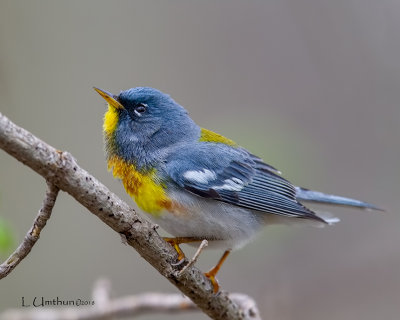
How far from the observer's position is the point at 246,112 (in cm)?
619

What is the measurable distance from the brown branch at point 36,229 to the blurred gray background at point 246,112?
103 inches

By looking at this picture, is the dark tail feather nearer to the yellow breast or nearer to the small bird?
the small bird

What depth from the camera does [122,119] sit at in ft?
12.3

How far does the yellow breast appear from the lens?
3.35 metres

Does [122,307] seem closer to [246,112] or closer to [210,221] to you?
[210,221]

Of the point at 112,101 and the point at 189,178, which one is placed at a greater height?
Result: the point at 112,101

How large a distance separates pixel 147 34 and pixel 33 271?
3.32m

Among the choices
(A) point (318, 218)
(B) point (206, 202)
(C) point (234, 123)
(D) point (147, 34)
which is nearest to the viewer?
(B) point (206, 202)

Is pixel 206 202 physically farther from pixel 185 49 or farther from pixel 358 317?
pixel 185 49

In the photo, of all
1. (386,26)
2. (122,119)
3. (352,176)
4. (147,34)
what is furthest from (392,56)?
(122,119)

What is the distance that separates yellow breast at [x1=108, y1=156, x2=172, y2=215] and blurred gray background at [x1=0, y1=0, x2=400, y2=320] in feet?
5.06

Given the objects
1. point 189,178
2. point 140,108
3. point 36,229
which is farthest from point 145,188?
point 36,229

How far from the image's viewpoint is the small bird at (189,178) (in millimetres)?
3412

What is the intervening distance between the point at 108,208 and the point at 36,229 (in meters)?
0.32
